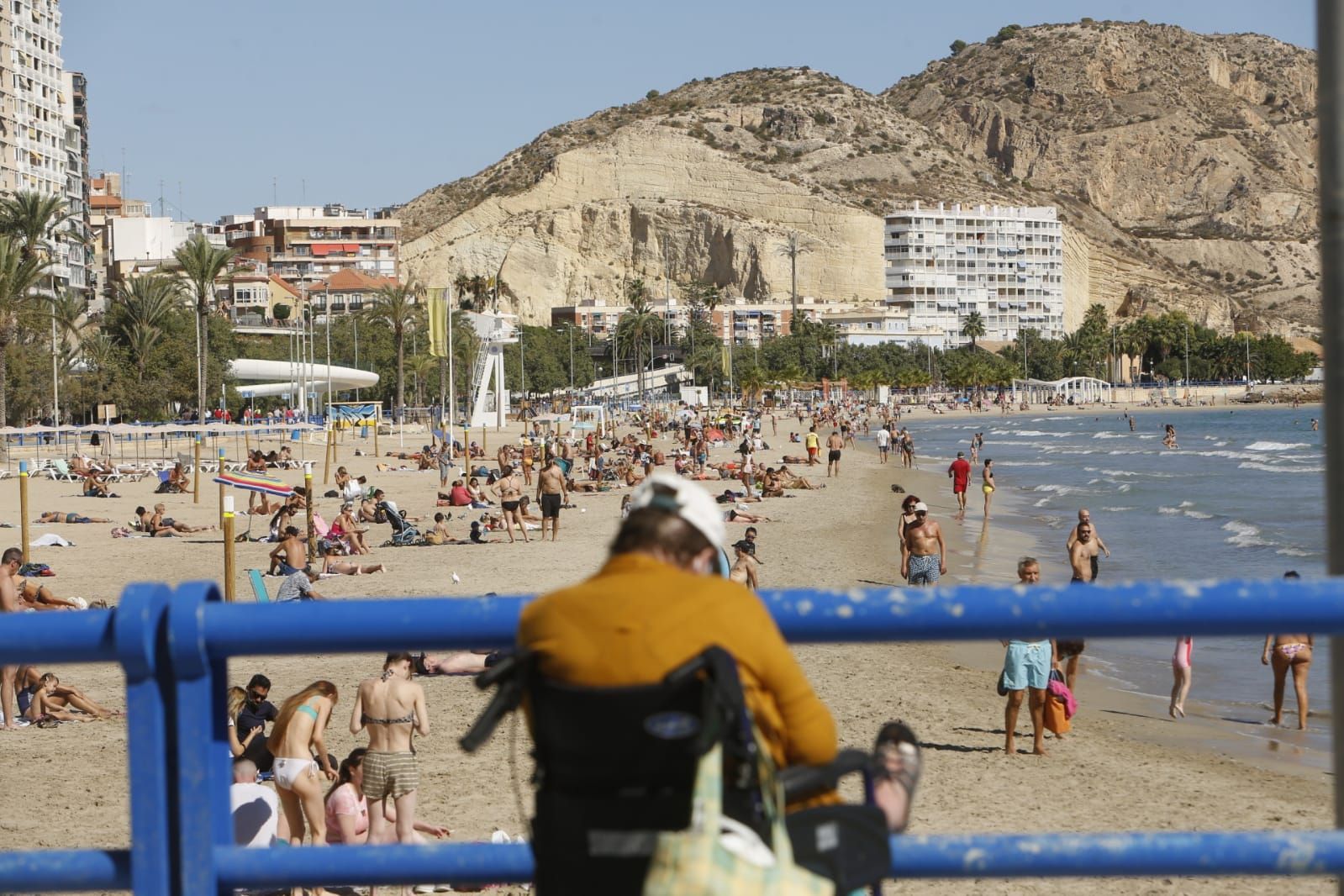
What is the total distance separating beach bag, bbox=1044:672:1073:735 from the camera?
10.8 metres

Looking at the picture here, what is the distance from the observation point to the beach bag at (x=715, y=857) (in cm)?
174

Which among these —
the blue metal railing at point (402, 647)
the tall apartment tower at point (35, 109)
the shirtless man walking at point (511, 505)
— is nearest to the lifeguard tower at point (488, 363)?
the tall apartment tower at point (35, 109)

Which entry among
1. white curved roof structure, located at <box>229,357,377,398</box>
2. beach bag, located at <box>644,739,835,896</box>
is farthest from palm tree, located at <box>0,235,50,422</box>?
beach bag, located at <box>644,739,835,896</box>

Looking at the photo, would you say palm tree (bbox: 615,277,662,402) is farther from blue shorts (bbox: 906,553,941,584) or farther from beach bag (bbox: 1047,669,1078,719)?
A: beach bag (bbox: 1047,669,1078,719)

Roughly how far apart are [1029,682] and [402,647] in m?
8.99

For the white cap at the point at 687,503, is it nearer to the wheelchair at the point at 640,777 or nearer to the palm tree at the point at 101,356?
the wheelchair at the point at 640,777

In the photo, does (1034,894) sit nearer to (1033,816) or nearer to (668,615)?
(1033,816)

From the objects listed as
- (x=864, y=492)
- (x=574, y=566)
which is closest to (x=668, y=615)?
(x=574, y=566)

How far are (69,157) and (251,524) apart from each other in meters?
86.9

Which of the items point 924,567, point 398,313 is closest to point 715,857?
point 924,567

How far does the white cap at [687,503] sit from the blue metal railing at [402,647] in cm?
13

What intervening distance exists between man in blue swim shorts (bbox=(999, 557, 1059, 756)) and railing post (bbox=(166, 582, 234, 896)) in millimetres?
8574

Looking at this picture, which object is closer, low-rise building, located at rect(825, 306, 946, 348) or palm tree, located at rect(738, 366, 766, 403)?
palm tree, located at rect(738, 366, 766, 403)

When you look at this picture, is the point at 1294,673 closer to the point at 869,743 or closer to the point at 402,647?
the point at 869,743
